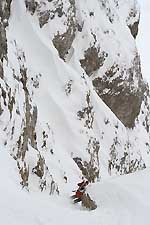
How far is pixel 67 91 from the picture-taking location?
2472cm

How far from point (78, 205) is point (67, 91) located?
12.8 metres

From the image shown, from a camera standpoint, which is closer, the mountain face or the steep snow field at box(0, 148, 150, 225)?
the steep snow field at box(0, 148, 150, 225)

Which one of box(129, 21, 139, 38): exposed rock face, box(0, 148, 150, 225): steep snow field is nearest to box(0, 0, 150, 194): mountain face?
box(0, 148, 150, 225): steep snow field

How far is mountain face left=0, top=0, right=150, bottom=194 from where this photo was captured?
1428 centimetres

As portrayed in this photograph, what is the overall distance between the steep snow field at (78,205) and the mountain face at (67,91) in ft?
3.75

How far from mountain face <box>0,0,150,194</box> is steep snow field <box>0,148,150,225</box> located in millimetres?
1144

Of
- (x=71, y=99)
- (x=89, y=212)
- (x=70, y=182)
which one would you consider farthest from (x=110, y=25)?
(x=89, y=212)

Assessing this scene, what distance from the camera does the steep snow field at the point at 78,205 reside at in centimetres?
845

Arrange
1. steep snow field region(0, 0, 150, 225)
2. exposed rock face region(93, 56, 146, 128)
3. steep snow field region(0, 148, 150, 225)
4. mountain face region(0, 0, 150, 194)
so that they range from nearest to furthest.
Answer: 1. steep snow field region(0, 148, 150, 225)
2. steep snow field region(0, 0, 150, 225)
3. mountain face region(0, 0, 150, 194)
4. exposed rock face region(93, 56, 146, 128)

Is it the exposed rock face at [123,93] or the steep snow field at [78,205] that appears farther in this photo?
the exposed rock face at [123,93]

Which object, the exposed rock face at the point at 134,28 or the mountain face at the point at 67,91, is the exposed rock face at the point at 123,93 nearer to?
the mountain face at the point at 67,91

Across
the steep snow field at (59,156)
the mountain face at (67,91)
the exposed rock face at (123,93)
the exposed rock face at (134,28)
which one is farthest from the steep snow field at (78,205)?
the exposed rock face at (134,28)

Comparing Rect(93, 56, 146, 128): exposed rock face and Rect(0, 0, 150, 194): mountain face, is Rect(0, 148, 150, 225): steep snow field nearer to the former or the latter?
Rect(0, 0, 150, 194): mountain face

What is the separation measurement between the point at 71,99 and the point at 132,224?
14963 millimetres
